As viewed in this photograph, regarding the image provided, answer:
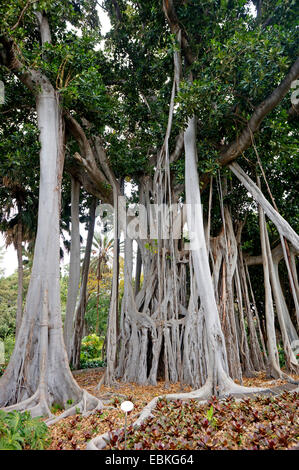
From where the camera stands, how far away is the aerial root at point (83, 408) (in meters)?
2.76

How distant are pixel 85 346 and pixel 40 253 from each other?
7.76 m

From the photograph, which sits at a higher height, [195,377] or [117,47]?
[117,47]

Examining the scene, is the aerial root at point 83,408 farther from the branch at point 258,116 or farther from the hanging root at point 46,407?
the branch at point 258,116

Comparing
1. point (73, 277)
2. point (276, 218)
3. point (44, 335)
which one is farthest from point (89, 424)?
point (73, 277)

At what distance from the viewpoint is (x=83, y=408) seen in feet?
9.86

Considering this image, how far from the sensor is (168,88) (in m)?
5.89

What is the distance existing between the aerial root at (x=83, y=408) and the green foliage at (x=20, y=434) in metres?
0.51

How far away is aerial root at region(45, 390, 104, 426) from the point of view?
2.76 m

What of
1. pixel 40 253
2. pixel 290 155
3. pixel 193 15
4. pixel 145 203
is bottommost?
pixel 40 253

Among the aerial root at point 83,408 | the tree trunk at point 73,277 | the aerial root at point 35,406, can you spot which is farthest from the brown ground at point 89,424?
the tree trunk at point 73,277

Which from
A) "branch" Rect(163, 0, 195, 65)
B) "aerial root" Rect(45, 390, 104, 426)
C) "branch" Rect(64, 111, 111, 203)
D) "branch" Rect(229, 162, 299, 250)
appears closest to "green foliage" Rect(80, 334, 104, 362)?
"branch" Rect(64, 111, 111, 203)

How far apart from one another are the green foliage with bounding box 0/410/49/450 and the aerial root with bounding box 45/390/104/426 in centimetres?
51

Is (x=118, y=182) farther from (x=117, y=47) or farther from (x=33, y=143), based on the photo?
(x=117, y=47)
